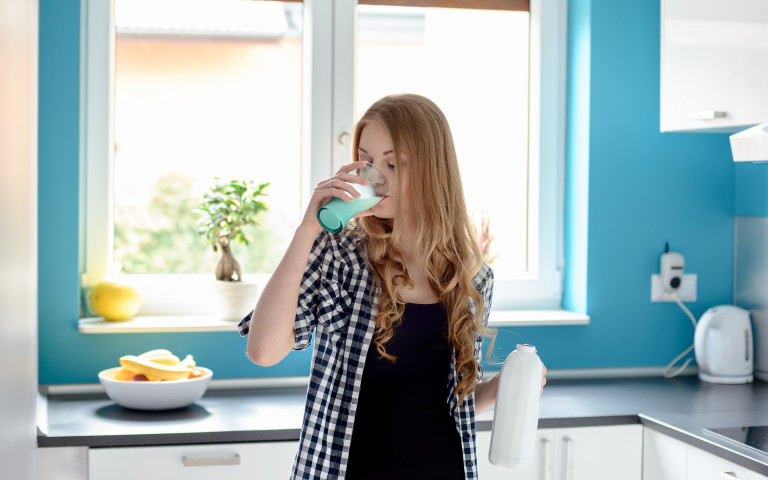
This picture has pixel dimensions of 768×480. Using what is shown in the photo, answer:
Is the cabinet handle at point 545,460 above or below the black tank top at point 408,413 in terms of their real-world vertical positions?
below

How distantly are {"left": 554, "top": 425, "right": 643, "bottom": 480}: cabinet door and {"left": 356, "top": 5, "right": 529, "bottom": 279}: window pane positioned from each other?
76 centimetres

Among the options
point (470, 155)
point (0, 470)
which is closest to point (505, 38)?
point (470, 155)

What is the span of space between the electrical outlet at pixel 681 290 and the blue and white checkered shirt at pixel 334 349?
1.40 meters

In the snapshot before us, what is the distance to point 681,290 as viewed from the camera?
8.52 ft

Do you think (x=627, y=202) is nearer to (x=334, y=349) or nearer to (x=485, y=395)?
(x=485, y=395)

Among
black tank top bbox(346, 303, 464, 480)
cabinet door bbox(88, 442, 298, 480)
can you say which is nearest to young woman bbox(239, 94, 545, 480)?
black tank top bbox(346, 303, 464, 480)

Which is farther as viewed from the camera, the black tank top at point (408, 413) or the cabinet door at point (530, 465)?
the cabinet door at point (530, 465)

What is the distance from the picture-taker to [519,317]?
2490mm

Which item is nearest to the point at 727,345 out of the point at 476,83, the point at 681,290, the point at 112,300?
the point at 681,290

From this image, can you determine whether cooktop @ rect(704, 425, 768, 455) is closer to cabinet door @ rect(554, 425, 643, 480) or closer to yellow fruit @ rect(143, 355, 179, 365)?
cabinet door @ rect(554, 425, 643, 480)

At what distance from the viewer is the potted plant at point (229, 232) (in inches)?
90.6

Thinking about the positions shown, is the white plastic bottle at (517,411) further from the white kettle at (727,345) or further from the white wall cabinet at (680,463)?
the white kettle at (727,345)

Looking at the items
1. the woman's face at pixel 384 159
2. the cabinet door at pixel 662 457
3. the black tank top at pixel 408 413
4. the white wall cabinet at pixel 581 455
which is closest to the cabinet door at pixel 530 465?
the white wall cabinet at pixel 581 455

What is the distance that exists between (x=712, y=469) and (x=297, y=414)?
99 cm
